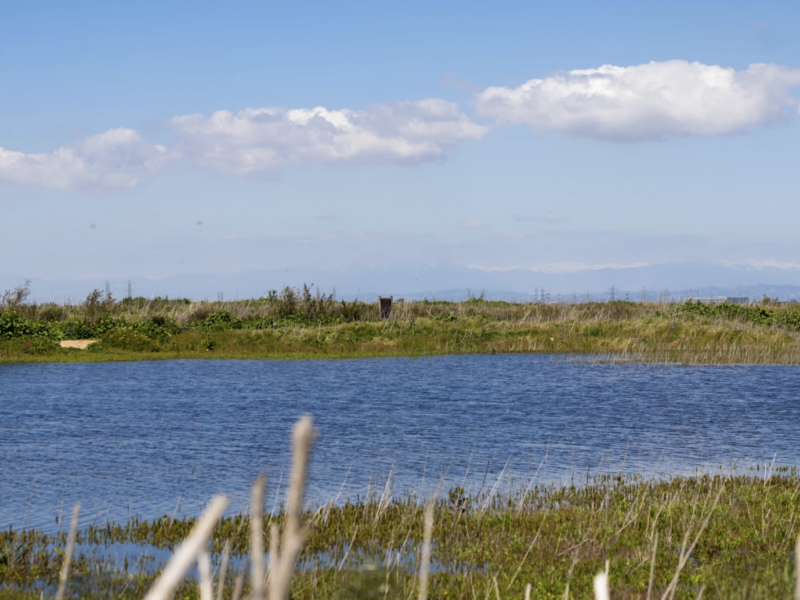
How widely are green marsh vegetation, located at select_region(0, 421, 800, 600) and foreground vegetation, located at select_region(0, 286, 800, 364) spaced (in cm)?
2961

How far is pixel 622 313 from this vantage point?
65.1 metres

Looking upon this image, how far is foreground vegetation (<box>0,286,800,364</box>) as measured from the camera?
137ft

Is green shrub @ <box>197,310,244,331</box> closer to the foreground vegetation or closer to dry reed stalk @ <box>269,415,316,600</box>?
the foreground vegetation

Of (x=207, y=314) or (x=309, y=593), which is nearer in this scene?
(x=309, y=593)

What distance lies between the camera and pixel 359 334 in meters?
49.0

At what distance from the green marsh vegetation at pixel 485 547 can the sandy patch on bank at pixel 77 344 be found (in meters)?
33.5

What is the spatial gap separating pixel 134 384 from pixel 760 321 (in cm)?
4099

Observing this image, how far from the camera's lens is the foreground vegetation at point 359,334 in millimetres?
41719

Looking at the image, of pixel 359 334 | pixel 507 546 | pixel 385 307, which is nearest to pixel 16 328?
pixel 359 334

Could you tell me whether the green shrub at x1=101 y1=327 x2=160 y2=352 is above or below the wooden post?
below

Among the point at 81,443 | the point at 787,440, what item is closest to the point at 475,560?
the point at 81,443

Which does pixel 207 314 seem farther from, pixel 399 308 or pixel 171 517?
pixel 171 517

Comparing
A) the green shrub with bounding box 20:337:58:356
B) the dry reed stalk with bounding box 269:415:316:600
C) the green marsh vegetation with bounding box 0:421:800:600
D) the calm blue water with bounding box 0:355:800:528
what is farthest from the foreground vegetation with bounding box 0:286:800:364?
the dry reed stalk with bounding box 269:415:316:600

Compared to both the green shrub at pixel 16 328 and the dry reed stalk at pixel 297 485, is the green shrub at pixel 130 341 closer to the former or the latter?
the green shrub at pixel 16 328
